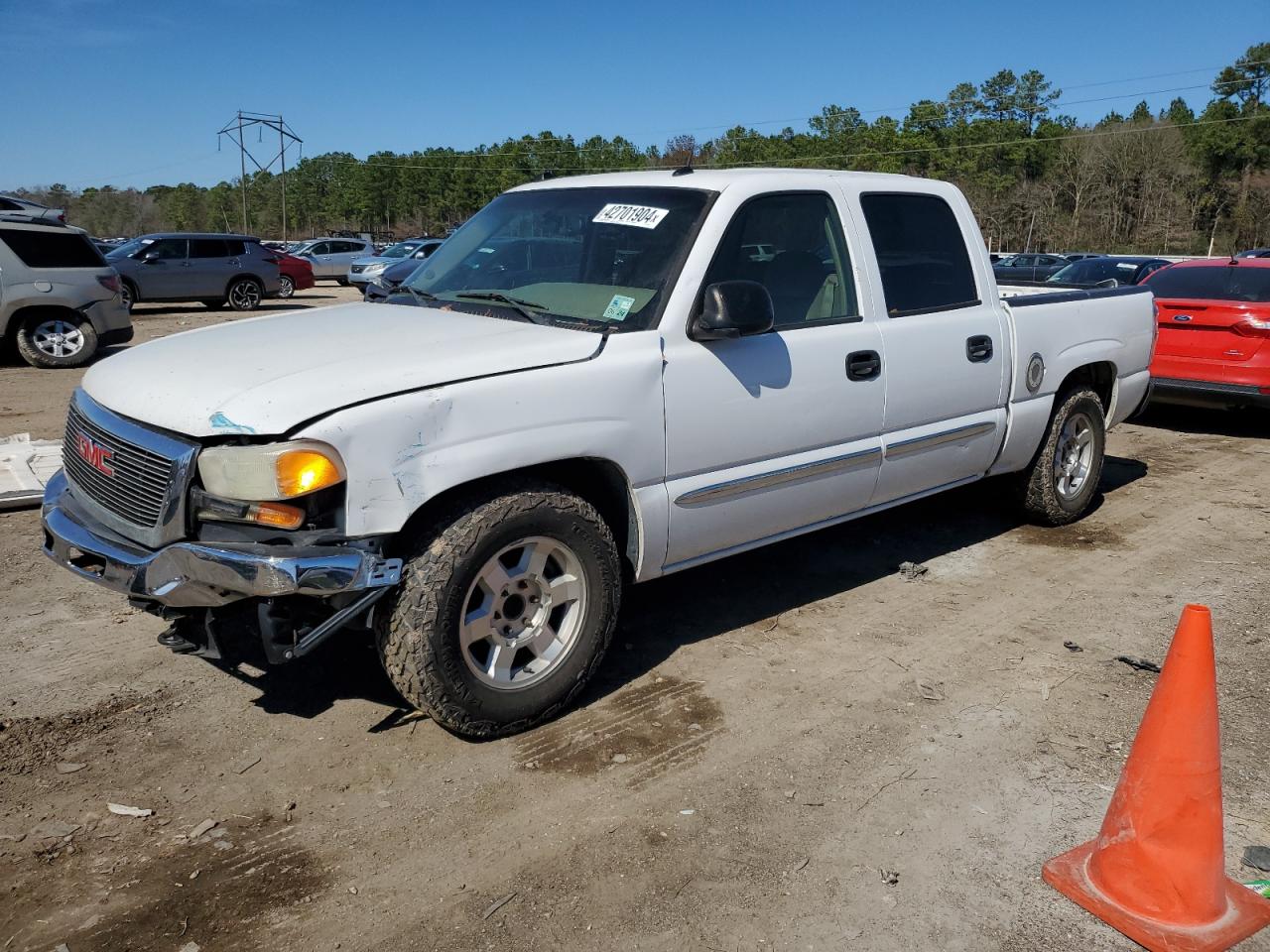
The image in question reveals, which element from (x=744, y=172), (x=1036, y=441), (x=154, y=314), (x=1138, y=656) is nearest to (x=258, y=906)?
(x=744, y=172)

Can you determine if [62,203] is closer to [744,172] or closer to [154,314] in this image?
[154,314]

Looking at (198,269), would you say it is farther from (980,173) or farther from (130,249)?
(980,173)

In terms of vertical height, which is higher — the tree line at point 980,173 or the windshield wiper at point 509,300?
the tree line at point 980,173

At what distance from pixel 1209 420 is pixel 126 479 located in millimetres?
10428

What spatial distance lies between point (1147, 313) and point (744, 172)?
141 inches

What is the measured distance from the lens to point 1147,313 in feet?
22.1

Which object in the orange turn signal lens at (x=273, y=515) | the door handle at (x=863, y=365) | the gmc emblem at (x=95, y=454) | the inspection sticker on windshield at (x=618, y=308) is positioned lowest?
the orange turn signal lens at (x=273, y=515)

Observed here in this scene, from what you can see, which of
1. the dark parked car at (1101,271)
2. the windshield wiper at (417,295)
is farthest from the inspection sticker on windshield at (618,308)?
the dark parked car at (1101,271)

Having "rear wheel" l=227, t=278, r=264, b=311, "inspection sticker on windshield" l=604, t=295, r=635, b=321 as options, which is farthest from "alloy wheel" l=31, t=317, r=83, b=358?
"inspection sticker on windshield" l=604, t=295, r=635, b=321

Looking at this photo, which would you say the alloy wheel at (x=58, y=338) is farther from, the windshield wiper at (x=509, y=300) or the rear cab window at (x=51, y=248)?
the windshield wiper at (x=509, y=300)

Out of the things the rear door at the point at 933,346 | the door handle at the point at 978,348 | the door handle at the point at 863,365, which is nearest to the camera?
the door handle at the point at 863,365

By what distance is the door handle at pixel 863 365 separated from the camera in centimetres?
457

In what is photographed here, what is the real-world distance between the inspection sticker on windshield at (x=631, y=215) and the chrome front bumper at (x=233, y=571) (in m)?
1.85

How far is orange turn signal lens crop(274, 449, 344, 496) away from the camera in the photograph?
315 centimetres
